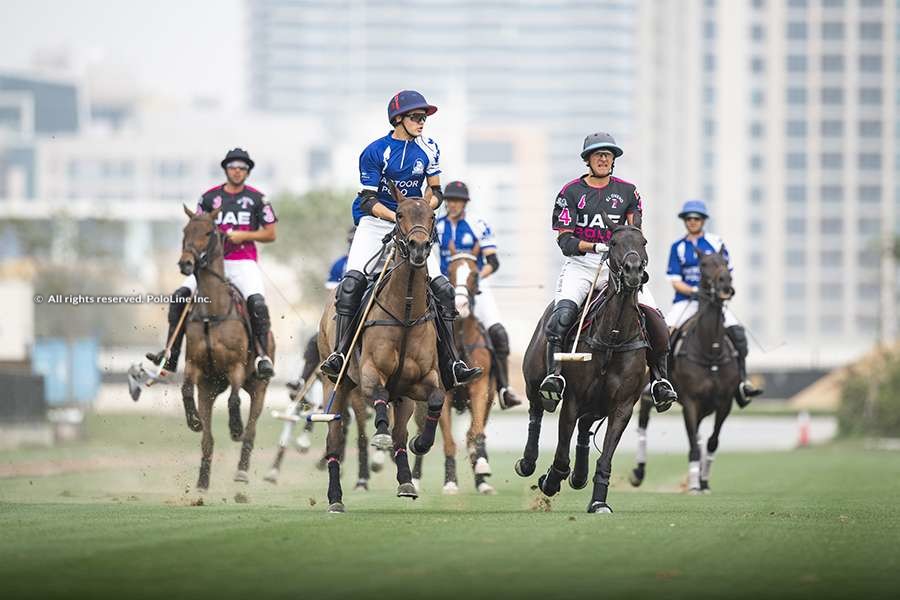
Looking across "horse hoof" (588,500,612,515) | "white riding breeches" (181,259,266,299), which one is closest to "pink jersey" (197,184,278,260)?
"white riding breeches" (181,259,266,299)

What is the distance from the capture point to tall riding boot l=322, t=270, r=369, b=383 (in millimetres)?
15938

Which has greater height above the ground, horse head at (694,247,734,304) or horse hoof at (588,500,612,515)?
horse head at (694,247,734,304)

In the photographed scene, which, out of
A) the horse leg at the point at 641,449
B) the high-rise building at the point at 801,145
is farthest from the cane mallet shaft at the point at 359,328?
the high-rise building at the point at 801,145

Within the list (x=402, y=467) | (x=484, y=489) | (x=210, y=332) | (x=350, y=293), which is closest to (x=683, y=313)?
(x=484, y=489)

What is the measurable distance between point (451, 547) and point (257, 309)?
909 centimetres

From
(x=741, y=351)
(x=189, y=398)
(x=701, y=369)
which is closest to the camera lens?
(x=189, y=398)

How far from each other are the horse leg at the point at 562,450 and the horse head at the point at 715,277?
214 inches

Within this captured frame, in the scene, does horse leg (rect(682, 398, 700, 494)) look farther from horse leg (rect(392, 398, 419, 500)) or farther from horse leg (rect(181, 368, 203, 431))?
horse leg (rect(392, 398, 419, 500))

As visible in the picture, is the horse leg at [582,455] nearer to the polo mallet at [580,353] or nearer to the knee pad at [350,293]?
the polo mallet at [580,353]

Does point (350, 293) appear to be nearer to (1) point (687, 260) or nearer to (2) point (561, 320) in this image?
(2) point (561, 320)

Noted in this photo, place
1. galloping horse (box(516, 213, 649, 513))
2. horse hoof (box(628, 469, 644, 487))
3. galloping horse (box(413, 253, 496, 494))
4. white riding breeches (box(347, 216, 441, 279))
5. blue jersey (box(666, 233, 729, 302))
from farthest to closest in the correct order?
horse hoof (box(628, 469, 644, 487))
blue jersey (box(666, 233, 729, 302))
galloping horse (box(413, 253, 496, 494))
white riding breeches (box(347, 216, 441, 279))
galloping horse (box(516, 213, 649, 513))

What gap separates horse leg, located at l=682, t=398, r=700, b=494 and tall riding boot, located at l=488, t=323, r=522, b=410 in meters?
2.04

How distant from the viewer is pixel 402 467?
15.7 m

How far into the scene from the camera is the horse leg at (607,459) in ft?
51.1
